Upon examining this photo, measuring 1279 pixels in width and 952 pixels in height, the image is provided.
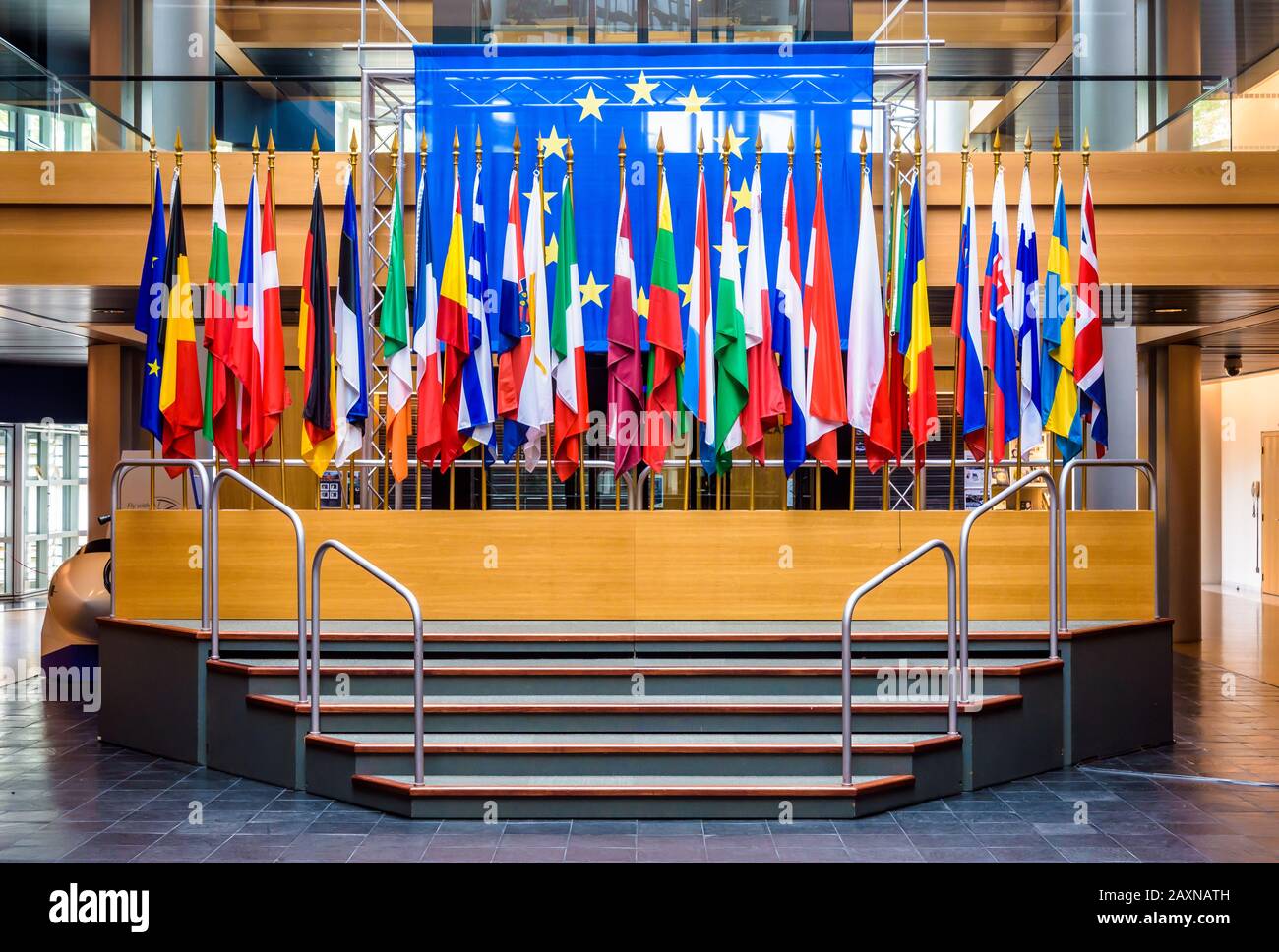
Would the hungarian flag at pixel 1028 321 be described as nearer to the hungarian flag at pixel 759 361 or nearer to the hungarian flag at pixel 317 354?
the hungarian flag at pixel 759 361

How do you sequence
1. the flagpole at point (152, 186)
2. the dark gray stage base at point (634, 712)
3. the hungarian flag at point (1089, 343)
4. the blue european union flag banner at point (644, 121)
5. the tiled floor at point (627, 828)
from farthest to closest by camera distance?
1. the blue european union flag banner at point (644, 121)
2. the flagpole at point (152, 186)
3. the hungarian flag at point (1089, 343)
4. the dark gray stage base at point (634, 712)
5. the tiled floor at point (627, 828)

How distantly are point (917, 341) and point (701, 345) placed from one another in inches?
50.2

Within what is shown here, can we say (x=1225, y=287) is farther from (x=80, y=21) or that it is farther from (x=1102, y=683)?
(x=80, y=21)

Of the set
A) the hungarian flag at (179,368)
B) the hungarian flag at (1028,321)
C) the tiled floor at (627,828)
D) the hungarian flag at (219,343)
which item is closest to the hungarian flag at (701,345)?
the hungarian flag at (1028,321)

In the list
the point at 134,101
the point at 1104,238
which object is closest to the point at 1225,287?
the point at 1104,238

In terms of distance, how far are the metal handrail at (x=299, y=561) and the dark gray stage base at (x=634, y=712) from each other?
108mm

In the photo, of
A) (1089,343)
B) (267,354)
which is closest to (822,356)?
(1089,343)

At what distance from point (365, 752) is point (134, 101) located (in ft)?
18.7

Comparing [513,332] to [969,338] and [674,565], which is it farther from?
[969,338]

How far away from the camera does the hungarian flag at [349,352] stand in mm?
7285
